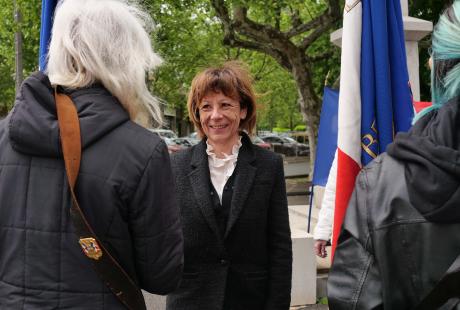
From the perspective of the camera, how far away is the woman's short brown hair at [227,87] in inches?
97.0

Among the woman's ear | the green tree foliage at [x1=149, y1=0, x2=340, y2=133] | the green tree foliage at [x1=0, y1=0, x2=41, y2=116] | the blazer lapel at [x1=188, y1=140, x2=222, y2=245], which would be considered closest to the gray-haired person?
the blazer lapel at [x1=188, y1=140, x2=222, y2=245]

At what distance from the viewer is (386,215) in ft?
4.34

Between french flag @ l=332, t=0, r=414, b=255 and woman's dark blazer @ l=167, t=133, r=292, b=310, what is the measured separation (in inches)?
16.9

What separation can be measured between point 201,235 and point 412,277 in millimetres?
1188

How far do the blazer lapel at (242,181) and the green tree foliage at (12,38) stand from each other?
10946 mm

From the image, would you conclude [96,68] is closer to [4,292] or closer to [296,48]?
[4,292]

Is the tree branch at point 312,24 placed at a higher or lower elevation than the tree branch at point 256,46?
higher

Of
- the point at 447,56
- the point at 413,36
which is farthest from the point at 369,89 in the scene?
the point at 413,36

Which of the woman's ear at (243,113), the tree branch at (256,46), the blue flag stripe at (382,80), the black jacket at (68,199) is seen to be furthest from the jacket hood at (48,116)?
the tree branch at (256,46)

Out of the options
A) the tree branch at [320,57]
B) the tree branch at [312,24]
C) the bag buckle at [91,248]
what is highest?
the tree branch at [312,24]

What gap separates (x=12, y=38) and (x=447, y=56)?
64.2ft

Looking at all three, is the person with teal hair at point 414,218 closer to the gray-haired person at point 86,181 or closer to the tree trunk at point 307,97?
the gray-haired person at point 86,181

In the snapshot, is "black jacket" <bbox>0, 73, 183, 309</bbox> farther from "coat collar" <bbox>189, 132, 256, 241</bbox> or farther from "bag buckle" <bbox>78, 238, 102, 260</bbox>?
"coat collar" <bbox>189, 132, 256, 241</bbox>

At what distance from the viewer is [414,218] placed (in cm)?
129
